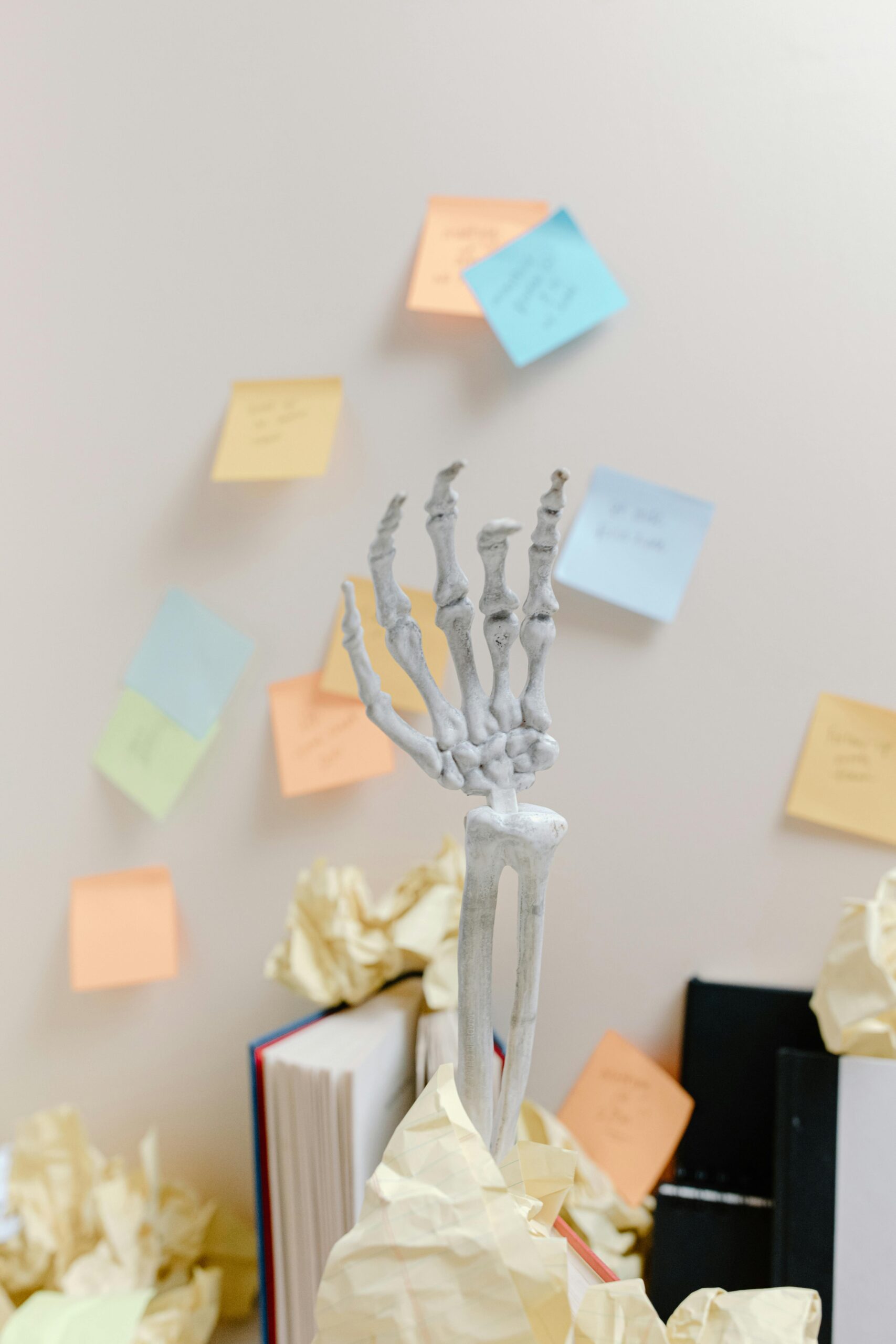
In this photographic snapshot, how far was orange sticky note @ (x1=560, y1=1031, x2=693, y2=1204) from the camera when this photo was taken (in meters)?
0.73

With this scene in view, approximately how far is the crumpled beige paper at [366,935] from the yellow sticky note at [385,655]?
14cm

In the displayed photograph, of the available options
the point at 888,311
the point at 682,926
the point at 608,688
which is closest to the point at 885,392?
the point at 888,311

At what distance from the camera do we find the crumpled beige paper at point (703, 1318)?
0.37 meters

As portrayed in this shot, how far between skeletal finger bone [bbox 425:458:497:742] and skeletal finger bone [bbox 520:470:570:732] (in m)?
0.02

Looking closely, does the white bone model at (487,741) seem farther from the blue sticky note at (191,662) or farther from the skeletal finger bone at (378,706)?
the blue sticky note at (191,662)

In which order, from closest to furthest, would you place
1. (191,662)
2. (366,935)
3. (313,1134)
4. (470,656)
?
(470,656) → (313,1134) → (366,935) → (191,662)

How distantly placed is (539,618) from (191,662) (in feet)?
1.53

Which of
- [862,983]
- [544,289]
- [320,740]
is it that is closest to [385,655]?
[320,740]

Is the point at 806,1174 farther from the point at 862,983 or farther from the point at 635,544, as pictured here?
the point at 635,544

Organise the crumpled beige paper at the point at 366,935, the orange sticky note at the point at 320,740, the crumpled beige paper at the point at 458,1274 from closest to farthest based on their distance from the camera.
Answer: the crumpled beige paper at the point at 458,1274
the crumpled beige paper at the point at 366,935
the orange sticky note at the point at 320,740

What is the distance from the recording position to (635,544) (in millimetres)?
741

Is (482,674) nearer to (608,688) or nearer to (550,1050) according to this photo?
(608,688)

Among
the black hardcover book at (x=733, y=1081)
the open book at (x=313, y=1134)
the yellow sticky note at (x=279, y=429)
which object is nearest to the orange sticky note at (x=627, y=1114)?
the black hardcover book at (x=733, y=1081)

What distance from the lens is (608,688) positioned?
2.47ft
